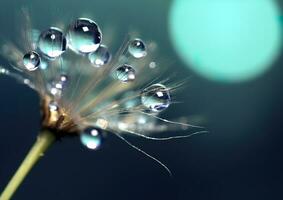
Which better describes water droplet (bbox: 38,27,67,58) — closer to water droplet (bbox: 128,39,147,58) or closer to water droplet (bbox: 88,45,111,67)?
water droplet (bbox: 88,45,111,67)

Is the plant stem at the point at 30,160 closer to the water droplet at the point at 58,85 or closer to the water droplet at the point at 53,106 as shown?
the water droplet at the point at 53,106

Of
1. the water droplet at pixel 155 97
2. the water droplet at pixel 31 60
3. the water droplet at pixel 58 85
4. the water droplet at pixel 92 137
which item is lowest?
the water droplet at pixel 92 137

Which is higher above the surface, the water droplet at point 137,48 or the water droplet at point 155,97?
the water droplet at point 137,48

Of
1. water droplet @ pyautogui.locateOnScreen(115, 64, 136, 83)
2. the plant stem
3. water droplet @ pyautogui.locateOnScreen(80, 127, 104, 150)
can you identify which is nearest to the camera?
the plant stem

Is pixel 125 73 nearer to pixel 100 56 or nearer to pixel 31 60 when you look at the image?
pixel 100 56

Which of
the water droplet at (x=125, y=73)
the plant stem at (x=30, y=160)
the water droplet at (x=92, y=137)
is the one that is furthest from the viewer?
the water droplet at (x=125, y=73)

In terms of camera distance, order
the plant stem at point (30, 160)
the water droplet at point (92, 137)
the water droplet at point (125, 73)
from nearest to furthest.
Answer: the plant stem at point (30, 160)
the water droplet at point (92, 137)
the water droplet at point (125, 73)
